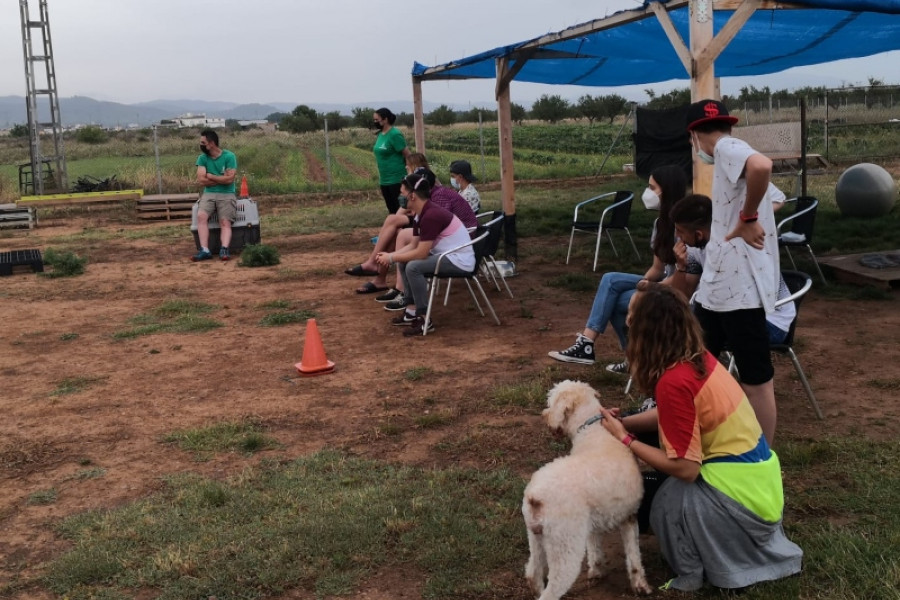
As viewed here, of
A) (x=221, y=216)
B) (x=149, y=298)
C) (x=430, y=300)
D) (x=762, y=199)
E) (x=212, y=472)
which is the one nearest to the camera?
(x=762, y=199)

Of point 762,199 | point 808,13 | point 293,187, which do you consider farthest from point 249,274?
point 293,187

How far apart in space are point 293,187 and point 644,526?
59.3 ft

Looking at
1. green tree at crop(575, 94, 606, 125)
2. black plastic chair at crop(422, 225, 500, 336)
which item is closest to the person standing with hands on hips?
black plastic chair at crop(422, 225, 500, 336)

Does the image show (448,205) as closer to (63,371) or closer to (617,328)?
(617,328)

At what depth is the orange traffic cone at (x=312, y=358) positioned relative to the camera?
567 cm

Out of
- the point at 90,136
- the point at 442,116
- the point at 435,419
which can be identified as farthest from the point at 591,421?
the point at 442,116

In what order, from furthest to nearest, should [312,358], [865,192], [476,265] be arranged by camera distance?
[865,192] < [476,265] < [312,358]

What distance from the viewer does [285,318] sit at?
7.37m

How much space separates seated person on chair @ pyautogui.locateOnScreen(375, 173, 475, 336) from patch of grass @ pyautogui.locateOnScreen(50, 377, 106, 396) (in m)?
2.37

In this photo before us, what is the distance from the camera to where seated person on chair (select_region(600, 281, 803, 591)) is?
104 inches

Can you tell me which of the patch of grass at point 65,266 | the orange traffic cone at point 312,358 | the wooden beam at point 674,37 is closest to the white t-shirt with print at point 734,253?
the wooden beam at point 674,37

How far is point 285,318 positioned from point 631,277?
362cm

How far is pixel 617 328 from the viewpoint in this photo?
5.09m

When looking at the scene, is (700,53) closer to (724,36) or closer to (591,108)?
(724,36)
